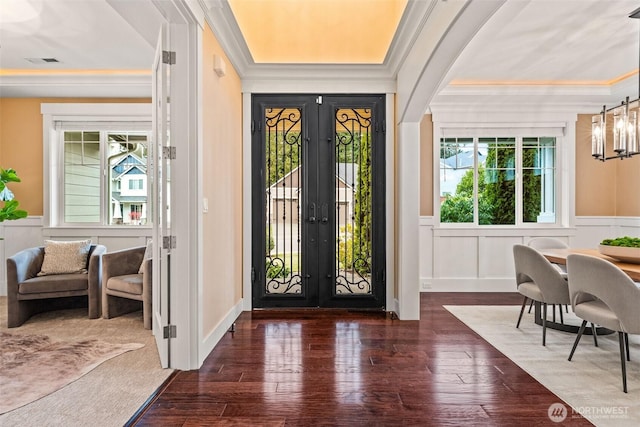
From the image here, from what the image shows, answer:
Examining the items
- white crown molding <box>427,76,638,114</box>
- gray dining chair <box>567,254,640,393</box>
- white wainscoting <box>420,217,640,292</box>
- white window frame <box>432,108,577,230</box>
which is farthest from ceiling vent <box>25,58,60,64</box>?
gray dining chair <box>567,254,640,393</box>

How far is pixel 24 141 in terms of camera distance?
5121 millimetres

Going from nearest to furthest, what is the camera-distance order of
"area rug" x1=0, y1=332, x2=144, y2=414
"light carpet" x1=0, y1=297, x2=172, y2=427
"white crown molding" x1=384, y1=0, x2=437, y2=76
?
"light carpet" x1=0, y1=297, x2=172, y2=427 < "area rug" x1=0, y1=332, x2=144, y2=414 < "white crown molding" x1=384, y1=0, x2=437, y2=76

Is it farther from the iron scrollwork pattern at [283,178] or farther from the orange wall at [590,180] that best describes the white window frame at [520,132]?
the iron scrollwork pattern at [283,178]

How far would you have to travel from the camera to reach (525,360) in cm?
297

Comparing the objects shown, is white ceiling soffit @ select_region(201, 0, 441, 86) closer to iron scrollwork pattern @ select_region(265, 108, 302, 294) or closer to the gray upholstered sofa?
iron scrollwork pattern @ select_region(265, 108, 302, 294)

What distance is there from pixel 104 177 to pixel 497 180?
550 cm

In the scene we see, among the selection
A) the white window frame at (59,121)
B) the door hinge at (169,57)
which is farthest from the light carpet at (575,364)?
the white window frame at (59,121)

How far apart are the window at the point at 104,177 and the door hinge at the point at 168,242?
9.23ft

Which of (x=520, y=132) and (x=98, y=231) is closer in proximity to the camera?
(x=98, y=231)

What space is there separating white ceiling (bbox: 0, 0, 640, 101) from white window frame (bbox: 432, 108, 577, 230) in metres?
0.44

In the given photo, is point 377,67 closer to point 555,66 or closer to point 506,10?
point 506,10

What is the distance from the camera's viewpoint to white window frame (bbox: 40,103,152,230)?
201 inches

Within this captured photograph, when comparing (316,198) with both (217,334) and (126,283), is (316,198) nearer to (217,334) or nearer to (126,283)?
(217,334)

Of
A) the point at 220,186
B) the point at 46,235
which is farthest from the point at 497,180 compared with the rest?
the point at 46,235
